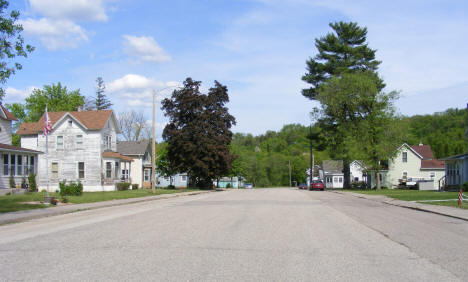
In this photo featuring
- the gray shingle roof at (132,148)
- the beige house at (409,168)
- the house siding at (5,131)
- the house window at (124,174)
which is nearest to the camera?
the house siding at (5,131)

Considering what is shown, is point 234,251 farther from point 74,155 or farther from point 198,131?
point 198,131

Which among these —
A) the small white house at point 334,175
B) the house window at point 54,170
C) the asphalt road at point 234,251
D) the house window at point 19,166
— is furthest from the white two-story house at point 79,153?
the small white house at point 334,175

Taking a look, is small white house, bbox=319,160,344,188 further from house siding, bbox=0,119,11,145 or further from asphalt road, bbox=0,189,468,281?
asphalt road, bbox=0,189,468,281

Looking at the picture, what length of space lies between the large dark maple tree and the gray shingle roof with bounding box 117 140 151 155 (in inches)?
268

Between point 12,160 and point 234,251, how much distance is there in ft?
116

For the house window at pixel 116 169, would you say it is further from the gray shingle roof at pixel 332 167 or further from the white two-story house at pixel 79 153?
the gray shingle roof at pixel 332 167

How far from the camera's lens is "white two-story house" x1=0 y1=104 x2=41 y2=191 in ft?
121

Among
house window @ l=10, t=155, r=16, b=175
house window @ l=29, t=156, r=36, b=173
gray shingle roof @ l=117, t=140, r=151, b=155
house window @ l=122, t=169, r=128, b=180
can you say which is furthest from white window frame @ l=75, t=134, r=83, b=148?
gray shingle roof @ l=117, t=140, r=151, b=155

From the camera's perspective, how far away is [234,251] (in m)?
9.30

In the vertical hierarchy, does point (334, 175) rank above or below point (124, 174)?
below

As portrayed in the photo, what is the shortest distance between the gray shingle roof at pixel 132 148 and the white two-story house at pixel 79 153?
39.7 ft

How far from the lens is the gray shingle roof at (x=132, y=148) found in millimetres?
60938

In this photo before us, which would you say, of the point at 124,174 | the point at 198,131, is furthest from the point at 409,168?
the point at 124,174

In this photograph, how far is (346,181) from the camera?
6100 cm
